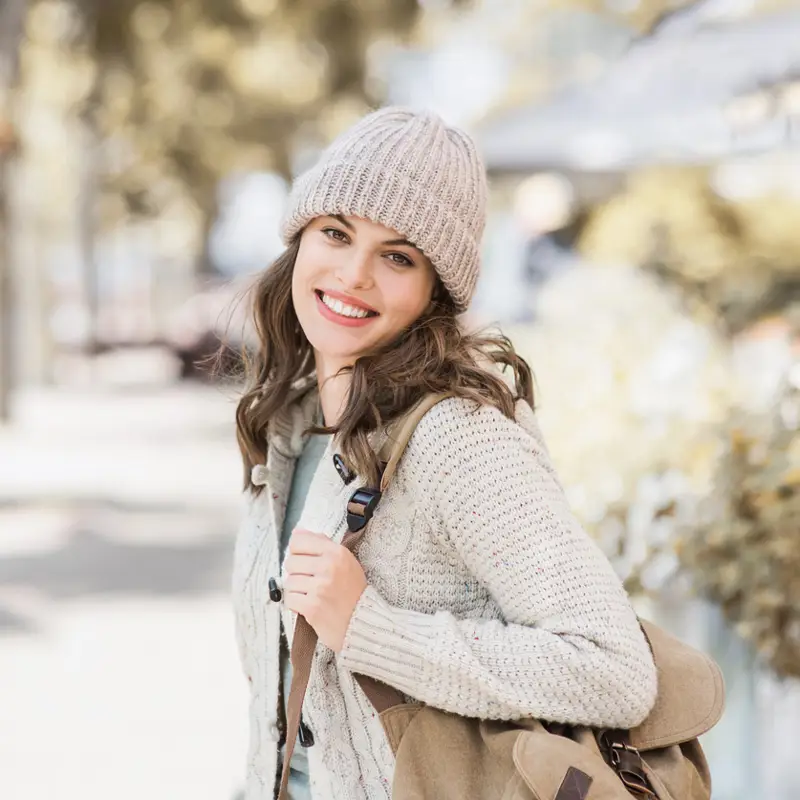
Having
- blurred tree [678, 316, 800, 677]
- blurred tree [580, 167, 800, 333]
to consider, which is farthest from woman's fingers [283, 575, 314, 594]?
blurred tree [580, 167, 800, 333]

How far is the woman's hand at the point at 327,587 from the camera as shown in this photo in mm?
1675

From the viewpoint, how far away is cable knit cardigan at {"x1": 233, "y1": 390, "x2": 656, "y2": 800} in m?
1.61

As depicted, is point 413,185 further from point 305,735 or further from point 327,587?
point 305,735

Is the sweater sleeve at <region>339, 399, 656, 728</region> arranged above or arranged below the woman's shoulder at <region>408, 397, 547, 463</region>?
below

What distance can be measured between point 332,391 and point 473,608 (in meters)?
0.52

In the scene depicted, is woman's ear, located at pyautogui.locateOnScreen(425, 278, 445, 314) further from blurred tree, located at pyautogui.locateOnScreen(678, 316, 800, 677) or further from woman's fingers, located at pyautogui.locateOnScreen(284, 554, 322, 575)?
blurred tree, located at pyautogui.locateOnScreen(678, 316, 800, 677)

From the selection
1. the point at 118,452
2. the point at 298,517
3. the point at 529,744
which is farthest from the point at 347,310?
the point at 118,452

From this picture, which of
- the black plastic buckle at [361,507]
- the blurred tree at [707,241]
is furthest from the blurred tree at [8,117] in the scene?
the black plastic buckle at [361,507]

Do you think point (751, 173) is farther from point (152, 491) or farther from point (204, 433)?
point (204, 433)

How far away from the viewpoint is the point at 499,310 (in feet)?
42.3

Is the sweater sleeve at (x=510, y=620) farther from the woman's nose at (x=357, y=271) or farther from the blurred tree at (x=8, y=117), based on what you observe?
the blurred tree at (x=8, y=117)

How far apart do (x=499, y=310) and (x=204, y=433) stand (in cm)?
389

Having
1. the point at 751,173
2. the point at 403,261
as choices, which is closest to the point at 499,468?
the point at 403,261

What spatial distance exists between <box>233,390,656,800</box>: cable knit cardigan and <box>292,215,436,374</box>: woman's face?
284 millimetres
